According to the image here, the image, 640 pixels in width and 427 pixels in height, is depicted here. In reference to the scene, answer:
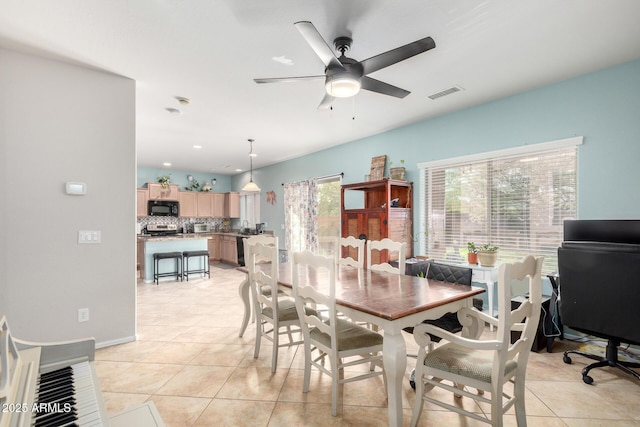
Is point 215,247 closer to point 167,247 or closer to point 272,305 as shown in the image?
point 167,247

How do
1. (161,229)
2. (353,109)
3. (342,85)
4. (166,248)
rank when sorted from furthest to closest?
(161,229)
(166,248)
(353,109)
(342,85)

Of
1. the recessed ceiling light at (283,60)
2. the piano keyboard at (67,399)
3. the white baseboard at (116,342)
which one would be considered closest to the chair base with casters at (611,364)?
the piano keyboard at (67,399)

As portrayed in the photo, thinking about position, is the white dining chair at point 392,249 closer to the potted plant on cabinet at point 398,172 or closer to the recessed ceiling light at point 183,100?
the potted plant on cabinet at point 398,172

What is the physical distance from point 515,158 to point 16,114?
4853 millimetres

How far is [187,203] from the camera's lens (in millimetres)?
8625

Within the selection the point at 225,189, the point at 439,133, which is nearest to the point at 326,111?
the point at 439,133

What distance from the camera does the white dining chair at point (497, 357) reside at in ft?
4.88

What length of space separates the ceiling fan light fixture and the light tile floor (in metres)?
2.18

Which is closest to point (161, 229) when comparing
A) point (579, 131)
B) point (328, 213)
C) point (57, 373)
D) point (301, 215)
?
point (301, 215)

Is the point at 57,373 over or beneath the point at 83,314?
over

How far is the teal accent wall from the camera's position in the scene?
274 cm

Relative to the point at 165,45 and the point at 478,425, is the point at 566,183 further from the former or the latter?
the point at 165,45

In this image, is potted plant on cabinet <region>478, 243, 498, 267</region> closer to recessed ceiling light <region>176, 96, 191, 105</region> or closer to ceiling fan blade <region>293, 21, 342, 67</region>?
ceiling fan blade <region>293, 21, 342, 67</region>

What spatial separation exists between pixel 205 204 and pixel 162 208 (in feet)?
3.88
